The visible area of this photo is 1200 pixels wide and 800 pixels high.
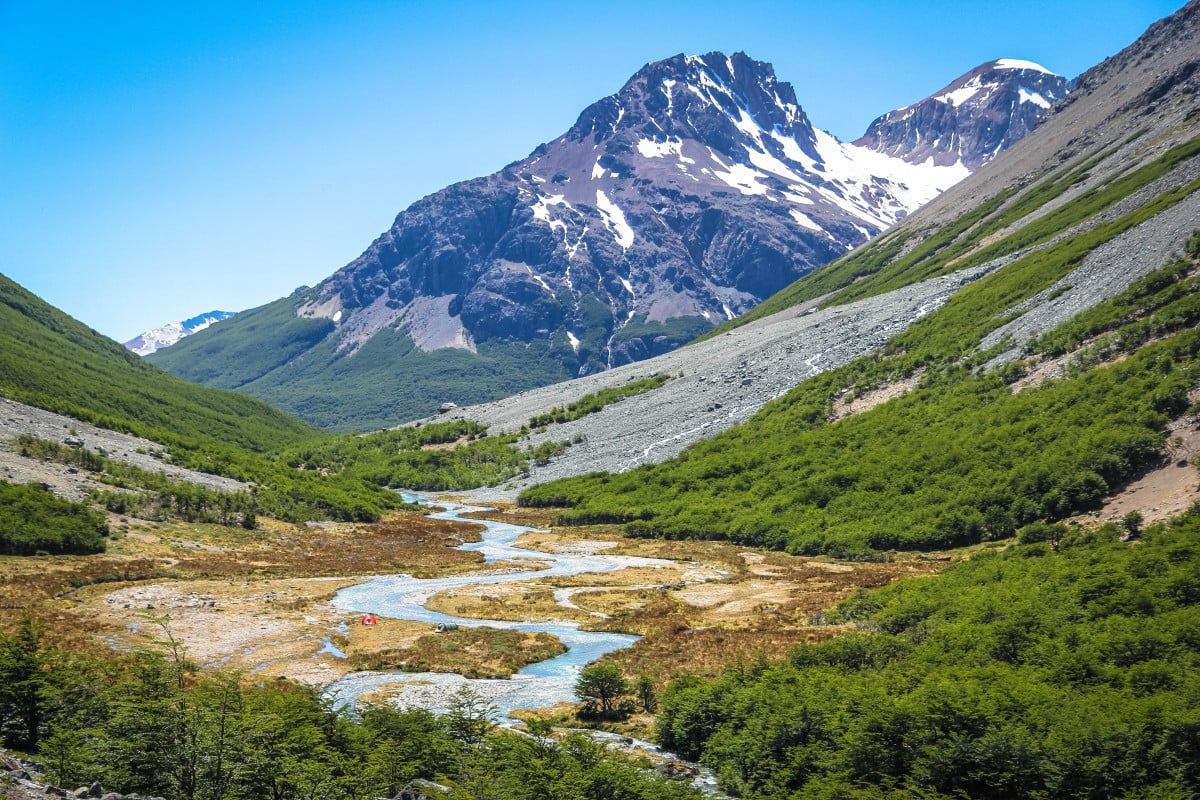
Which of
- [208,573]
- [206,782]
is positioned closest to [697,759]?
[206,782]

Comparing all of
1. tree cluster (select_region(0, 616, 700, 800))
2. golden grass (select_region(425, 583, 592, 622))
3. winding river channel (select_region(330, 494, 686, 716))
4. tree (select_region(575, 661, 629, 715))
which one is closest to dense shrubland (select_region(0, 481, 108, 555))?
winding river channel (select_region(330, 494, 686, 716))

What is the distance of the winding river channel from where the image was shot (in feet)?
112

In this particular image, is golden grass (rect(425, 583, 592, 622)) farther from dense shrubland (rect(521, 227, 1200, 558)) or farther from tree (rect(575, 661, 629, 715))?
dense shrubland (rect(521, 227, 1200, 558))

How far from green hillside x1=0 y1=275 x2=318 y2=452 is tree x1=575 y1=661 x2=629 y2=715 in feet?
295

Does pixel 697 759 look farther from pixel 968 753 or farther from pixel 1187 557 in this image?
pixel 1187 557

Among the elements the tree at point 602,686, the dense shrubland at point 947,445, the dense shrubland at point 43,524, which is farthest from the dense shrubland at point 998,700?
the dense shrubland at point 43,524

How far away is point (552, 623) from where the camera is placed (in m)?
50.0

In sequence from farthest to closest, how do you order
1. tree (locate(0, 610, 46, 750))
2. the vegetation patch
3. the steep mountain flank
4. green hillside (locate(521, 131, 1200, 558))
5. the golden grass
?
the steep mountain flank → green hillside (locate(521, 131, 1200, 558)) → the golden grass → the vegetation patch → tree (locate(0, 610, 46, 750))

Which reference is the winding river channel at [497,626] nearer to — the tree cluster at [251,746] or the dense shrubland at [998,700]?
the tree cluster at [251,746]

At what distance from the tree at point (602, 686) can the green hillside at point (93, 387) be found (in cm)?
8981

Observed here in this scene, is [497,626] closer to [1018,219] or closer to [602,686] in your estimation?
[602,686]

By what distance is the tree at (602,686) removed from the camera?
31828mm

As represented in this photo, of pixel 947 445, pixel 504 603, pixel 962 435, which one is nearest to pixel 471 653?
pixel 504 603

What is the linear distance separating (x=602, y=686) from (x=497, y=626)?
18.3m
